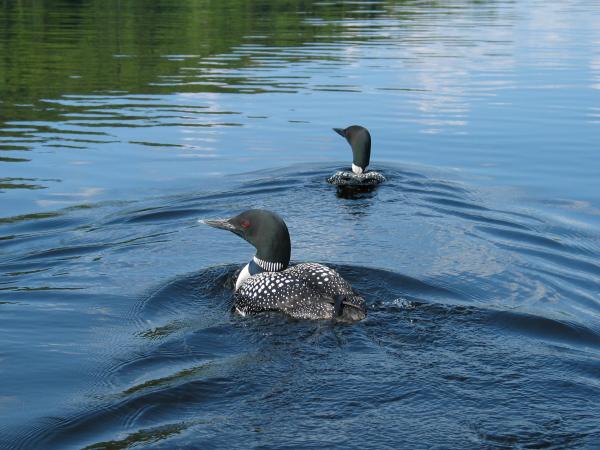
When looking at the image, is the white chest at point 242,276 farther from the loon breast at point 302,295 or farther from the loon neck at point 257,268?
the loon breast at point 302,295

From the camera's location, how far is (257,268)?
913cm

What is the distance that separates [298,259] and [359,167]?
4.14 meters

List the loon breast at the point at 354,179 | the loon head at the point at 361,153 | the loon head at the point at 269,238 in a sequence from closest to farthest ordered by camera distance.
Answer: the loon head at the point at 269,238 < the loon breast at the point at 354,179 < the loon head at the point at 361,153

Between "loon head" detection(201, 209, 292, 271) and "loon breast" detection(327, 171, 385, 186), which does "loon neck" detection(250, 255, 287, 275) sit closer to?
"loon head" detection(201, 209, 292, 271)

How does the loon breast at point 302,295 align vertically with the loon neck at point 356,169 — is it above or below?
below

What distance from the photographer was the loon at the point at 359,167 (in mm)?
13664

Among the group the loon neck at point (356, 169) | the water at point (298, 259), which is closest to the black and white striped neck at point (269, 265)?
the water at point (298, 259)

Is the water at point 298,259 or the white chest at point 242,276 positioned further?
the white chest at point 242,276

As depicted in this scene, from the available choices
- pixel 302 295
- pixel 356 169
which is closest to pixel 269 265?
pixel 302 295

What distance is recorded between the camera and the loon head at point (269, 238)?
9.00m

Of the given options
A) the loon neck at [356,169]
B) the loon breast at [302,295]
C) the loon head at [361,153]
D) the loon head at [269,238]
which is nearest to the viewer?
the loon breast at [302,295]

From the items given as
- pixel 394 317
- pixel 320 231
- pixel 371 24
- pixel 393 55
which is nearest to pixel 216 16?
pixel 371 24

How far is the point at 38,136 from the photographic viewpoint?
17422mm

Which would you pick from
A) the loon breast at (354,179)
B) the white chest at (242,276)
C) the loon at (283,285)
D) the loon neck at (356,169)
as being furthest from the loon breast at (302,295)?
the loon neck at (356,169)
